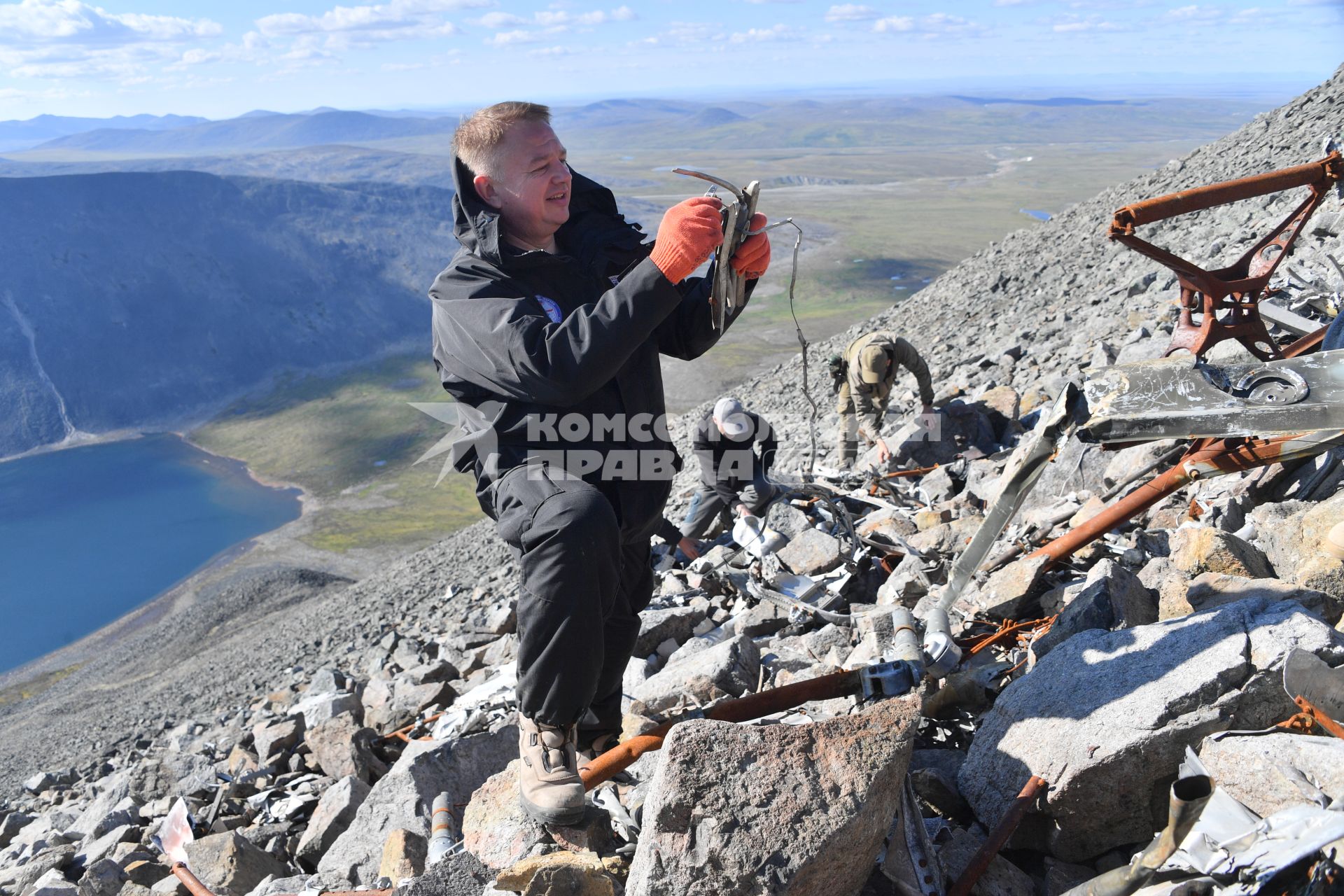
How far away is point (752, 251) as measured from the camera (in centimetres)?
277

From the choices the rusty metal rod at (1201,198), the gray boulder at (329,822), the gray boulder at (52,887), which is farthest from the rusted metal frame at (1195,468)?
the gray boulder at (52,887)

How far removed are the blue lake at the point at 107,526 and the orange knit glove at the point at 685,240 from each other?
39.1 meters

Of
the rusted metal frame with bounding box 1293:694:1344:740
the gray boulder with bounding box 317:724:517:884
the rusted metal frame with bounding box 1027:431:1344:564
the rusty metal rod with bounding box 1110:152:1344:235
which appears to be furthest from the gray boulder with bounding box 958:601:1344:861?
the gray boulder with bounding box 317:724:517:884

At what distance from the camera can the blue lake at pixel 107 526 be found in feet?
122

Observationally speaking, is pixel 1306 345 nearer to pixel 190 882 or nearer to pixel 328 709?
pixel 190 882

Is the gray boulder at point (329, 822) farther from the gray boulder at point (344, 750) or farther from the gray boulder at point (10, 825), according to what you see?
the gray boulder at point (10, 825)

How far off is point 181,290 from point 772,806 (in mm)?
85490

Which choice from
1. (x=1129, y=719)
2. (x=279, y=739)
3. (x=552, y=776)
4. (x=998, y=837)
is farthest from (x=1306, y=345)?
(x=279, y=739)

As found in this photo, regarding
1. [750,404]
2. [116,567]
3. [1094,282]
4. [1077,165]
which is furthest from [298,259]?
[1077,165]

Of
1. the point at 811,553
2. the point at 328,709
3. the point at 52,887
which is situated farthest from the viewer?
the point at 328,709

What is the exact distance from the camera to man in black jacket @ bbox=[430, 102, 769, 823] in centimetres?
241

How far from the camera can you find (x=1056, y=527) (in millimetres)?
4988

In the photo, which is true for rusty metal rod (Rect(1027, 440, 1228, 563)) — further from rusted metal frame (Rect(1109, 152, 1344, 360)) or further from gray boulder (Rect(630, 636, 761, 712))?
gray boulder (Rect(630, 636, 761, 712))

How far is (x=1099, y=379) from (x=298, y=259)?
298ft
